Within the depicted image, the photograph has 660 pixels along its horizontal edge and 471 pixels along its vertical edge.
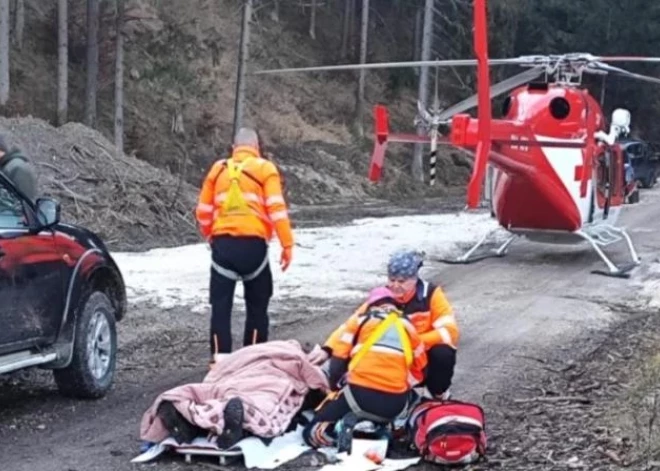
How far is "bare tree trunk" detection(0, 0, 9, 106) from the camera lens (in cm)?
2816

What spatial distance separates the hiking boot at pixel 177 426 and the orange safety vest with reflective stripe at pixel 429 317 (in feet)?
3.43

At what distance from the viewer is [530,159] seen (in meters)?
16.4

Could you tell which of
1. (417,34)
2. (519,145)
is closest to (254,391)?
(519,145)

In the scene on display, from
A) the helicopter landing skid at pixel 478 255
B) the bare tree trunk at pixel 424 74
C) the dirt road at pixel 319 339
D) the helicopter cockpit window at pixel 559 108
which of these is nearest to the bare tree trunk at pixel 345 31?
the bare tree trunk at pixel 424 74

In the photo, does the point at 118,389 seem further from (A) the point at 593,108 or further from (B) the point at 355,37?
(B) the point at 355,37

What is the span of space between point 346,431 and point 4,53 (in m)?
23.8

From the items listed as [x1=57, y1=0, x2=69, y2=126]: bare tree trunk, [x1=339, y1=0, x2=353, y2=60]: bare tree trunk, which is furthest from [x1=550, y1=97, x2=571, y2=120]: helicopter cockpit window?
[x1=339, y1=0, x2=353, y2=60]: bare tree trunk

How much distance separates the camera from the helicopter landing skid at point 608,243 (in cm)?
1589

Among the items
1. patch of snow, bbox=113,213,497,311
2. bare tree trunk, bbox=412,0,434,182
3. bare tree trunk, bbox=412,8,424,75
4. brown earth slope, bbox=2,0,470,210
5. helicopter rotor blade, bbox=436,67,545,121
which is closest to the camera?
patch of snow, bbox=113,213,497,311

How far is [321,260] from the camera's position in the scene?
16797 millimetres

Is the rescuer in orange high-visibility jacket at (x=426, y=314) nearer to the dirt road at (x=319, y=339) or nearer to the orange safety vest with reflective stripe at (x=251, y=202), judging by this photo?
the dirt road at (x=319, y=339)

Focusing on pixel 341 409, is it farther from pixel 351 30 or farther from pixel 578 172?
pixel 351 30

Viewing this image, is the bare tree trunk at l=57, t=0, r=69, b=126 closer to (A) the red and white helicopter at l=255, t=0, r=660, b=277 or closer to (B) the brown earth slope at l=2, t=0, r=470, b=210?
(B) the brown earth slope at l=2, t=0, r=470, b=210

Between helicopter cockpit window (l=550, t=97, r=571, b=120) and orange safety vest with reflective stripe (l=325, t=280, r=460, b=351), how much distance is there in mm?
10061
